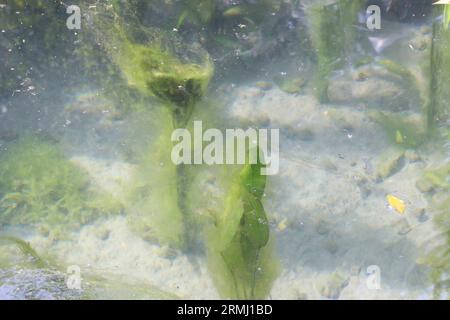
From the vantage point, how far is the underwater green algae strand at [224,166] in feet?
10.9

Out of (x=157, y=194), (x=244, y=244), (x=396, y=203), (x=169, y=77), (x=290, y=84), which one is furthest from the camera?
(x=290, y=84)

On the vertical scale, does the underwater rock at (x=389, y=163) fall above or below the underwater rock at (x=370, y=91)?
below

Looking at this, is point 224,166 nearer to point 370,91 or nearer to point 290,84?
point 290,84

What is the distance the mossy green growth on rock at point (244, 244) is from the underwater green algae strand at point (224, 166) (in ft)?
0.04

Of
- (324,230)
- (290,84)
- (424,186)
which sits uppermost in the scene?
(290,84)

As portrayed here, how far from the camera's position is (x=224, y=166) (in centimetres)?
375

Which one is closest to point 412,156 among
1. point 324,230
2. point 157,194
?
point 324,230

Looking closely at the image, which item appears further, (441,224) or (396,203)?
(396,203)

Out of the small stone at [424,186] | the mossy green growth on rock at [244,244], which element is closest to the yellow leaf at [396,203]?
the small stone at [424,186]

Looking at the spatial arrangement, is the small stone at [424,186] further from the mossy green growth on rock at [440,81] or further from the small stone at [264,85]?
the small stone at [264,85]

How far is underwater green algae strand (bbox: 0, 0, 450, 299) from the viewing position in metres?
3.31

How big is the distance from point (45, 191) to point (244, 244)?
2721 mm

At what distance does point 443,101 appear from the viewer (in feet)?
16.1
